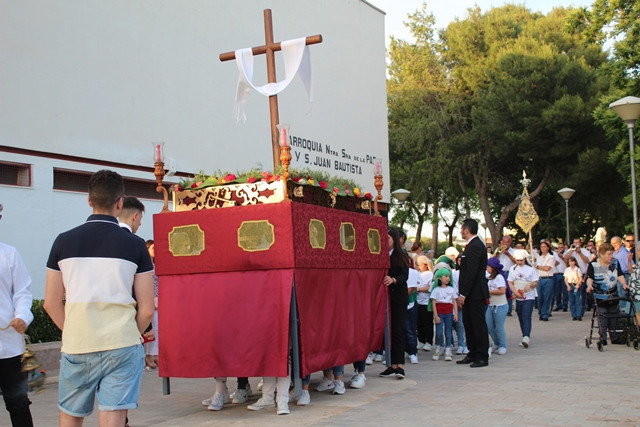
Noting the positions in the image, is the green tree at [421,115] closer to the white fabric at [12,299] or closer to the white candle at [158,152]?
the white candle at [158,152]

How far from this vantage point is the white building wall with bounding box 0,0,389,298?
14.1 meters

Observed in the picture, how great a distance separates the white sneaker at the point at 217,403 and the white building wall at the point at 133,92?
696 cm

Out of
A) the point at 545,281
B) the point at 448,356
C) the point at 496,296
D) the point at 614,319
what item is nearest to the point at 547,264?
the point at 545,281

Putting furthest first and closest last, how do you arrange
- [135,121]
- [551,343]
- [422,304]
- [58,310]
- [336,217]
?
[135,121] → [551,343] → [422,304] → [336,217] → [58,310]

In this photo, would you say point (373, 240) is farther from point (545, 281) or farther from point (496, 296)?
point (545, 281)

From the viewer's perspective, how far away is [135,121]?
16438 millimetres

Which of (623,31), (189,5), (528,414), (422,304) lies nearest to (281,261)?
(528,414)

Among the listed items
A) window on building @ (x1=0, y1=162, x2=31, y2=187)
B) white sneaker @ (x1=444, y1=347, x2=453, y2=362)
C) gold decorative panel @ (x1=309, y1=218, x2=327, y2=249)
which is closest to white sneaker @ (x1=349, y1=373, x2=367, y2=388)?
gold decorative panel @ (x1=309, y1=218, x2=327, y2=249)

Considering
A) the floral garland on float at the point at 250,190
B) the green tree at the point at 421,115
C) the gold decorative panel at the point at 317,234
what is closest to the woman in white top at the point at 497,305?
the floral garland on float at the point at 250,190

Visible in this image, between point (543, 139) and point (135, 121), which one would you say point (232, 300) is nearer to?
point (135, 121)

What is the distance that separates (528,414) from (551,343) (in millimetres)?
7454

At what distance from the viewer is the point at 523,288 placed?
14.2 m

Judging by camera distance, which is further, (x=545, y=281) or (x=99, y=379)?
(x=545, y=281)

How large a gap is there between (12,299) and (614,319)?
10.9 meters
